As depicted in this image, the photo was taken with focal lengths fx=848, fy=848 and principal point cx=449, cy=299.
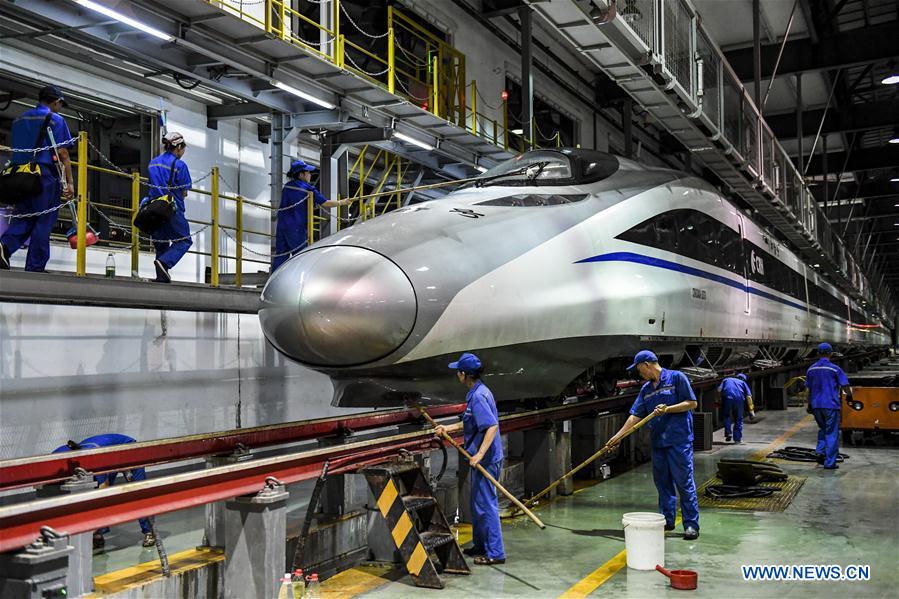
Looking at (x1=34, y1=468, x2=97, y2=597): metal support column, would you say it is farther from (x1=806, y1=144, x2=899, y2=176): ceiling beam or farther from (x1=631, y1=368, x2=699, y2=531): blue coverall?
(x1=806, y1=144, x2=899, y2=176): ceiling beam

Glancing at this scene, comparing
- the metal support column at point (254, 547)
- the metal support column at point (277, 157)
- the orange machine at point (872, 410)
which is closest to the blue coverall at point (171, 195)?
the metal support column at point (277, 157)

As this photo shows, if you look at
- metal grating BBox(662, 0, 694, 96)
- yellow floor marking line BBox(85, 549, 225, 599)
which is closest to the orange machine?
metal grating BBox(662, 0, 694, 96)

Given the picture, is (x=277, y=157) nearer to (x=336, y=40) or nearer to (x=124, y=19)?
(x=336, y=40)

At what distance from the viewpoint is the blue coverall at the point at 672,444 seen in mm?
6445

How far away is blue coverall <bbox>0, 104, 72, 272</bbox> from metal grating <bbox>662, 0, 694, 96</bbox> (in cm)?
654

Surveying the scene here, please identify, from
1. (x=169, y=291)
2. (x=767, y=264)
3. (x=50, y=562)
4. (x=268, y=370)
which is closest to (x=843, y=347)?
(x=767, y=264)

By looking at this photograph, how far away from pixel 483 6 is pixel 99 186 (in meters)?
8.77

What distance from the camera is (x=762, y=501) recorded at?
25.6ft

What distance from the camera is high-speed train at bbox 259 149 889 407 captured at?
214 inches

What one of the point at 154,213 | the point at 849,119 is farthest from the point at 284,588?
the point at 849,119

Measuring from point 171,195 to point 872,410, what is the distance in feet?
30.9

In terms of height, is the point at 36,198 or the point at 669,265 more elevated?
the point at 36,198

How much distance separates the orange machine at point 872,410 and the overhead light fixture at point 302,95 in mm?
8013

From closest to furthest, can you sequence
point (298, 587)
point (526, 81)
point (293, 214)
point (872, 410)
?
point (298, 587) < point (293, 214) < point (872, 410) < point (526, 81)
